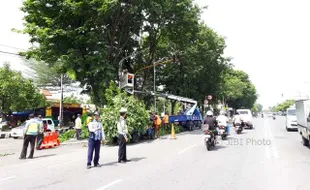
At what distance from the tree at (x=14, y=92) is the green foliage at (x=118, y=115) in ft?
59.6

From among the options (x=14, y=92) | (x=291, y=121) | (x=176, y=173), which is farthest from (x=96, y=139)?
(x=14, y=92)

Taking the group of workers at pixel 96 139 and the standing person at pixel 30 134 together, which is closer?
the group of workers at pixel 96 139

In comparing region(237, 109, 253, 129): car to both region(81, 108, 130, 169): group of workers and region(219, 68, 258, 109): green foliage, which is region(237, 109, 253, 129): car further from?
region(219, 68, 258, 109): green foliage

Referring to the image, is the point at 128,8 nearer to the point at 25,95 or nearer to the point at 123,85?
the point at 123,85

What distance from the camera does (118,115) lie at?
18594mm

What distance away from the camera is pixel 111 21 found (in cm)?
2414

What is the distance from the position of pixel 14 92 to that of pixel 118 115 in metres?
20.9

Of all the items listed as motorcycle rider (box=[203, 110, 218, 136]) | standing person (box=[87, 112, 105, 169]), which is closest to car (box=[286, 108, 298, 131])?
motorcycle rider (box=[203, 110, 218, 136])

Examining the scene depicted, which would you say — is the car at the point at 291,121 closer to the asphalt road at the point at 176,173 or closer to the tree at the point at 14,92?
the asphalt road at the point at 176,173

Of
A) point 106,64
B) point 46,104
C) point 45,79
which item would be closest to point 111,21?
point 106,64

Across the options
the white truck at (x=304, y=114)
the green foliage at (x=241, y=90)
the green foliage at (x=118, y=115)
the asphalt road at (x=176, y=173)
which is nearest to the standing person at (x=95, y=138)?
the asphalt road at (x=176, y=173)

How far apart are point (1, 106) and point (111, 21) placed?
1996cm

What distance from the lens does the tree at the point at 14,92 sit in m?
34.2

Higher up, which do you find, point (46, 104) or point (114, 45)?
point (114, 45)
